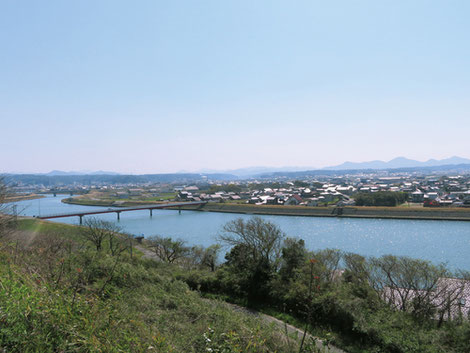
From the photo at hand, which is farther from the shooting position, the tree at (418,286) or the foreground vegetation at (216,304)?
the tree at (418,286)

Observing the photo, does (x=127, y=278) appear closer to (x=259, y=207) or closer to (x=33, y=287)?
(x=33, y=287)

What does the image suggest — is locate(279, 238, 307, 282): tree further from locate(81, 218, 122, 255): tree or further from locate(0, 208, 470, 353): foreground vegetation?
locate(81, 218, 122, 255): tree

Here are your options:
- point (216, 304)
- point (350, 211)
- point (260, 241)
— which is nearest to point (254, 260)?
point (260, 241)

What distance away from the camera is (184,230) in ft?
54.6

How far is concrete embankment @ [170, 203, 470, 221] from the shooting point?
688 inches

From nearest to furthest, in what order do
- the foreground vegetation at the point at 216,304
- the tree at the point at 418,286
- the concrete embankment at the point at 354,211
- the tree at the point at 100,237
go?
the foreground vegetation at the point at 216,304
the tree at the point at 418,286
the tree at the point at 100,237
the concrete embankment at the point at 354,211

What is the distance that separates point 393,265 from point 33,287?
529 cm

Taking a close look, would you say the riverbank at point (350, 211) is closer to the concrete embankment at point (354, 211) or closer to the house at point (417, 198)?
the concrete embankment at point (354, 211)

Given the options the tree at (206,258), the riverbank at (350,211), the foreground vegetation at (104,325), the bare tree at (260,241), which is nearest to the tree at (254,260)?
the bare tree at (260,241)

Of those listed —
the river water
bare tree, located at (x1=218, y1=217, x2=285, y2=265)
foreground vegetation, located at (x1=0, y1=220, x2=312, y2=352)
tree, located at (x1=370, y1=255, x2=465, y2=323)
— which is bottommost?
the river water

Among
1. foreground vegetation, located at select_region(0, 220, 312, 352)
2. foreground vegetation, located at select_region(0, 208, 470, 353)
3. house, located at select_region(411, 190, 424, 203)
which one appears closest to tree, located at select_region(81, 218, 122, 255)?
foreground vegetation, located at select_region(0, 208, 470, 353)

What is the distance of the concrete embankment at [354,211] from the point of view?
57.3 feet

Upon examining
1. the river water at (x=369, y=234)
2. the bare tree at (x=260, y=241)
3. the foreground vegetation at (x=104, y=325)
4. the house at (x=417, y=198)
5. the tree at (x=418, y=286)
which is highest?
the foreground vegetation at (x=104, y=325)

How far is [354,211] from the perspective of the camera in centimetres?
2044
